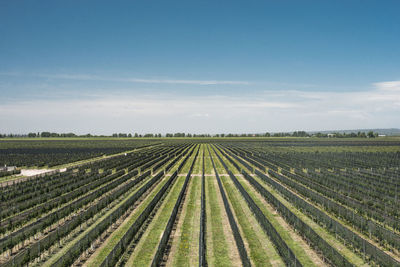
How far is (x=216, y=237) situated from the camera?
1530 cm

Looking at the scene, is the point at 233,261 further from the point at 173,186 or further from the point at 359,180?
the point at 359,180

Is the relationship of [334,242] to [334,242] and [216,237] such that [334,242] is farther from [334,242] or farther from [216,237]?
[216,237]

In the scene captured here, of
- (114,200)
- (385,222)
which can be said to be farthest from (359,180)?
(114,200)

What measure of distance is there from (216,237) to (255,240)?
7.36ft

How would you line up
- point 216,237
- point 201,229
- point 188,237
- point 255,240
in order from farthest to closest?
1. point 188,237
2. point 216,237
3. point 201,229
4. point 255,240

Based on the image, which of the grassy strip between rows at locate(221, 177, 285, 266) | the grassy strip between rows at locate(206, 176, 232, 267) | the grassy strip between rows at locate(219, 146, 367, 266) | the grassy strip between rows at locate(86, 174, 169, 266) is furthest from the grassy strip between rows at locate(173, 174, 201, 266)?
the grassy strip between rows at locate(219, 146, 367, 266)

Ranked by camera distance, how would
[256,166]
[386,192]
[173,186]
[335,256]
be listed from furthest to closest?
[256,166] < [173,186] < [386,192] < [335,256]

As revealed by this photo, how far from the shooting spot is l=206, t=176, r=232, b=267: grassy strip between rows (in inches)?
501

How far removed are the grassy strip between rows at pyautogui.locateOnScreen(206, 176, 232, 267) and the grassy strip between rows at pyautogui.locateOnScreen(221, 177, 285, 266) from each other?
51.5 inches

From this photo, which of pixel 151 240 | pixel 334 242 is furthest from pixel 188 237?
pixel 334 242

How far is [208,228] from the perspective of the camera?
54.9ft

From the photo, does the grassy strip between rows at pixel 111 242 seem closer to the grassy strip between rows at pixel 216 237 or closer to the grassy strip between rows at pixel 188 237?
the grassy strip between rows at pixel 188 237

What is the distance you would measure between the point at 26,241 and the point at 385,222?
22.6 meters

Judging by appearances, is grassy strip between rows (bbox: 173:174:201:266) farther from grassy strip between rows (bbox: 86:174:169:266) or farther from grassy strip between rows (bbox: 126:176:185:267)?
grassy strip between rows (bbox: 86:174:169:266)
